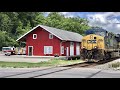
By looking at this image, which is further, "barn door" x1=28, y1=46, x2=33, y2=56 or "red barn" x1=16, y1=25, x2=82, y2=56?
"red barn" x1=16, y1=25, x2=82, y2=56

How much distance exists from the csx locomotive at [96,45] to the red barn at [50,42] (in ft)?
1.71

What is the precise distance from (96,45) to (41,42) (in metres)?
4.39

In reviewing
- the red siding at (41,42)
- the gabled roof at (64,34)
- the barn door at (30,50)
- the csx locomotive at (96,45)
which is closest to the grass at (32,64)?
the barn door at (30,50)

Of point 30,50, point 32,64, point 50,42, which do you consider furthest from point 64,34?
point 32,64

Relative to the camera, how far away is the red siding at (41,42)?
1802 cm

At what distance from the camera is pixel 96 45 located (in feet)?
69.6

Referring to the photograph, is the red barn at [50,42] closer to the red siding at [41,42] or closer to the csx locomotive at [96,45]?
the red siding at [41,42]

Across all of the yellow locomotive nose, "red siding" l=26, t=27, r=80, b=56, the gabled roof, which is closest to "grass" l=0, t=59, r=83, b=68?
Result: "red siding" l=26, t=27, r=80, b=56

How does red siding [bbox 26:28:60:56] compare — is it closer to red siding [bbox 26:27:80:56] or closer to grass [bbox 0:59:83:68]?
red siding [bbox 26:27:80:56]

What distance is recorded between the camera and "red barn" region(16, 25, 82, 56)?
58.6ft

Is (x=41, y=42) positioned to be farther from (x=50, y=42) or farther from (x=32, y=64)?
(x=32, y=64)
